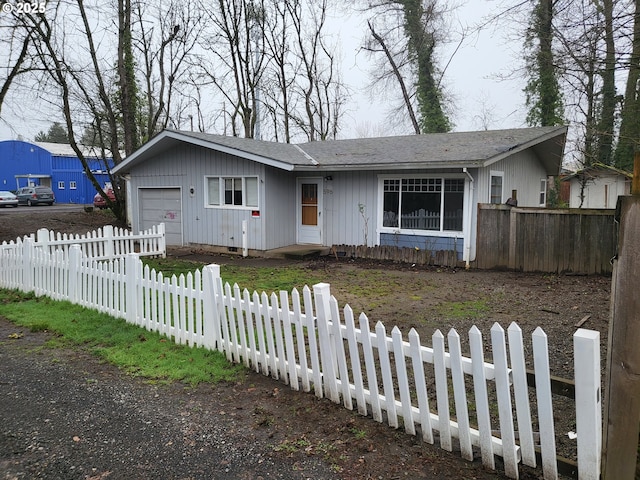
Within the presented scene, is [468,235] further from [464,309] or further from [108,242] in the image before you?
[108,242]

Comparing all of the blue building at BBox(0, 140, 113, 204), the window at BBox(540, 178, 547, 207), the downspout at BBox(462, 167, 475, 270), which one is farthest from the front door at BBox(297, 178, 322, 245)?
the blue building at BBox(0, 140, 113, 204)

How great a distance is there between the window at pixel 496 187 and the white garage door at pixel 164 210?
32.3 feet

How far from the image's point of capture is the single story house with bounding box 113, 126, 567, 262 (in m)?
11.8

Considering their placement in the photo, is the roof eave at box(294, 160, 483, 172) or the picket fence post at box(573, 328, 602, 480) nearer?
the picket fence post at box(573, 328, 602, 480)

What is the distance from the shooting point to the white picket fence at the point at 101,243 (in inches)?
337

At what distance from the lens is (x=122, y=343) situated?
5.30 m

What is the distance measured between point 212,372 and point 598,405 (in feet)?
10.6

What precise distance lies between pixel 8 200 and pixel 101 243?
26.5 metres

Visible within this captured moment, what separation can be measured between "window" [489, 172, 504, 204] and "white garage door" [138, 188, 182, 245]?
9.84m

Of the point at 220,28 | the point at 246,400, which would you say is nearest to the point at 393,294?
the point at 246,400

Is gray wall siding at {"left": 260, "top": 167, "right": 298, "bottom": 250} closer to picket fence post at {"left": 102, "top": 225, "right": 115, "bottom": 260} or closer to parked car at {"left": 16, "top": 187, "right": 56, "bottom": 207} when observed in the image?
picket fence post at {"left": 102, "top": 225, "right": 115, "bottom": 260}

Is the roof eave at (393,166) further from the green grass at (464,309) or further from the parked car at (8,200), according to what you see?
the parked car at (8,200)
